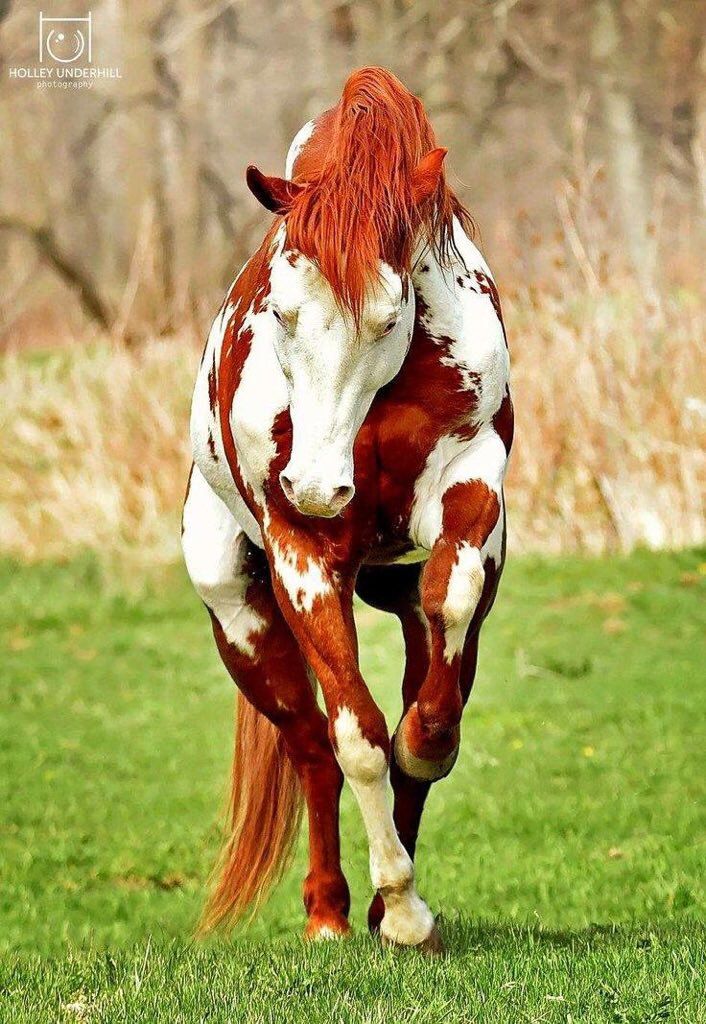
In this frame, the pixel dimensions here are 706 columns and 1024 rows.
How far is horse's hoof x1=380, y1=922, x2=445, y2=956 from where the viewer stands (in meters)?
3.89

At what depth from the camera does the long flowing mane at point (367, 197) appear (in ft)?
11.5

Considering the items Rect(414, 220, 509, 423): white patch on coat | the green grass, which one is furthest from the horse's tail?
Rect(414, 220, 509, 423): white patch on coat

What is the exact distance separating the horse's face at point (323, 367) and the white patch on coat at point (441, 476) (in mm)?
368

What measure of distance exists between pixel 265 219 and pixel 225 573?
15.2 m

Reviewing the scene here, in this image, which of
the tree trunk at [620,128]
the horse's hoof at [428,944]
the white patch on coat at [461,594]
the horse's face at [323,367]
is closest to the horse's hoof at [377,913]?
the horse's hoof at [428,944]

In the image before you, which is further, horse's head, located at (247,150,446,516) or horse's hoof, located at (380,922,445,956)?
horse's hoof, located at (380,922,445,956)

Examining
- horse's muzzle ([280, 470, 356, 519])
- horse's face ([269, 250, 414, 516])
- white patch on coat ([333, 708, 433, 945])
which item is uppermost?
horse's face ([269, 250, 414, 516])

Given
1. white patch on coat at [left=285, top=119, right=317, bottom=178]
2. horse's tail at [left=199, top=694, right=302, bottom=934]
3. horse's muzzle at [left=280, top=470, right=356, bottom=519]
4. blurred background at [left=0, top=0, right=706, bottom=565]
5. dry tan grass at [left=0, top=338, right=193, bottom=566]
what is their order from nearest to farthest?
horse's muzzle at [left=280, top=470, right=356, bottom=519] → white patch on coat at [left=285, top=119, right=317, bottom=178] → horse's tail at [left=199, top=694, right=302, bottom=934] → blurred background at [left=0, top=0, right=706, bottom=565] → dry tan grass at [left=0, top=338, right=193, bottom=566]

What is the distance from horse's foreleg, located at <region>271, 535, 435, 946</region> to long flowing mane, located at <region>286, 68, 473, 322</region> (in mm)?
745

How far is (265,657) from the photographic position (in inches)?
181

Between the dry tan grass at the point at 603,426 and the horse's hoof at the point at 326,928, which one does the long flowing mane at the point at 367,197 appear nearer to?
the horse's hoof at the point at 326,928

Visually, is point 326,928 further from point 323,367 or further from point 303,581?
point 323,367

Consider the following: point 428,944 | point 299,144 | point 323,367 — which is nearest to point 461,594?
point 323,367

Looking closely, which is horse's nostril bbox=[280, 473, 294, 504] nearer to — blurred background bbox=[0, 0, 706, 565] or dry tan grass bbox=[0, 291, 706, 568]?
blurred background bbox=[0, 0, 706, 565]
